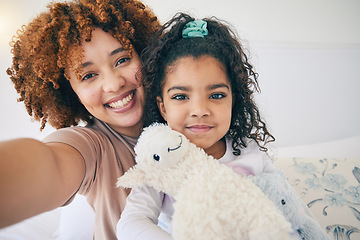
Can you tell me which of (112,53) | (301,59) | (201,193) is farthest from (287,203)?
(301,59)

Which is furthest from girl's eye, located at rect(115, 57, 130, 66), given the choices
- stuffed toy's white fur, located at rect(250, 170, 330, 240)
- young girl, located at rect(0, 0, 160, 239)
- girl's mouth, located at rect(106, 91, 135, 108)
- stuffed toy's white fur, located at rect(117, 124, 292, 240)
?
stuffed toy's white fur, located at rect(250, 170, 330, 240)

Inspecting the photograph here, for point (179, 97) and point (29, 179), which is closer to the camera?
point (29, 179)

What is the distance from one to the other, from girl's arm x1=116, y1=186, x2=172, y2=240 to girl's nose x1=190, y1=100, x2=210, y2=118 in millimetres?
236

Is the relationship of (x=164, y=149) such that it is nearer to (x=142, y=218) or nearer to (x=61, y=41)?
(x=142, y=218)

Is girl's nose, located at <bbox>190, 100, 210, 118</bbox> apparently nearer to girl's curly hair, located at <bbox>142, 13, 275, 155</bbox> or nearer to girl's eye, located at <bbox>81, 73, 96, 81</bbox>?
girl's curly hair, located at <bbox>142, 13, 275, 155</bbox>

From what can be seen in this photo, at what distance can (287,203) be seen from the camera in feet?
1.93

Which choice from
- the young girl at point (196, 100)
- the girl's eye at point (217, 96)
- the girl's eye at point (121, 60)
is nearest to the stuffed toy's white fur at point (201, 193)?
the young girl at point (196, 100)

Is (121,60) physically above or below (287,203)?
above

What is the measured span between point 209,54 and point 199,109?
0.21 m

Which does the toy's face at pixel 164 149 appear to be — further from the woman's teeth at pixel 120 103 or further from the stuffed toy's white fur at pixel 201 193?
the woman's teeth at pixel 120 103

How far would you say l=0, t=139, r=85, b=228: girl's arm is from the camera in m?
0.41

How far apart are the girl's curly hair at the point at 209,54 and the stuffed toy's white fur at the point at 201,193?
31 centimetres

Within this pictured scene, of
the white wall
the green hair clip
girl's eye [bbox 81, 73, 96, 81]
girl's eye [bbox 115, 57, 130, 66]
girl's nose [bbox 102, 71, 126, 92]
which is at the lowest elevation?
the white wall

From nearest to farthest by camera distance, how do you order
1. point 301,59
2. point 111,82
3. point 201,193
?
point 201,193 < point 111,82 < point 301,59
